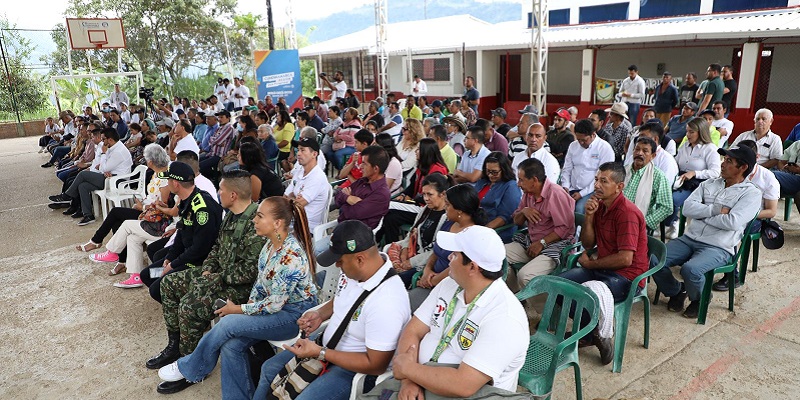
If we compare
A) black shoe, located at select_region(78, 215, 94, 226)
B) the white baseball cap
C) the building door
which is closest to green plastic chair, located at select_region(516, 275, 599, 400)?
the white baseball cap

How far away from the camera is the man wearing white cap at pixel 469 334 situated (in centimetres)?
197

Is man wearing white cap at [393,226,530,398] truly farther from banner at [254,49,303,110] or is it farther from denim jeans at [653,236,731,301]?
banner at [254,49,303,110]

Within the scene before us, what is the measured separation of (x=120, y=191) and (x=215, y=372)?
4.19 meters

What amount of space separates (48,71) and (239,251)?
900 inches

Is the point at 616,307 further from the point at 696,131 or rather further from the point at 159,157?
the point at 159,157

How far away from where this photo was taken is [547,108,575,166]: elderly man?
21.2 feet

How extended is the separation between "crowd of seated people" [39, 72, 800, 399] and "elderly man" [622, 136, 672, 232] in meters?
0.01

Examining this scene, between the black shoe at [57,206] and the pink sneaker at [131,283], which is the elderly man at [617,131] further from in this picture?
the black shoe at [57,206]

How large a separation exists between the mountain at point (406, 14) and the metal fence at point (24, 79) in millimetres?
141852

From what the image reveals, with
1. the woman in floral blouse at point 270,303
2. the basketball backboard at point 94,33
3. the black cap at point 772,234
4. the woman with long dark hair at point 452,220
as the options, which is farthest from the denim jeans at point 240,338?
the basketball backboard at point 94,33

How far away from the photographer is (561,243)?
150 inches

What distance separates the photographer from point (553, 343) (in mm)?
2859

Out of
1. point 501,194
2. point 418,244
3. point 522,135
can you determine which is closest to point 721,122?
point 522,135

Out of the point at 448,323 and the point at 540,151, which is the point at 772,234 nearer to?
the point at 540,151
